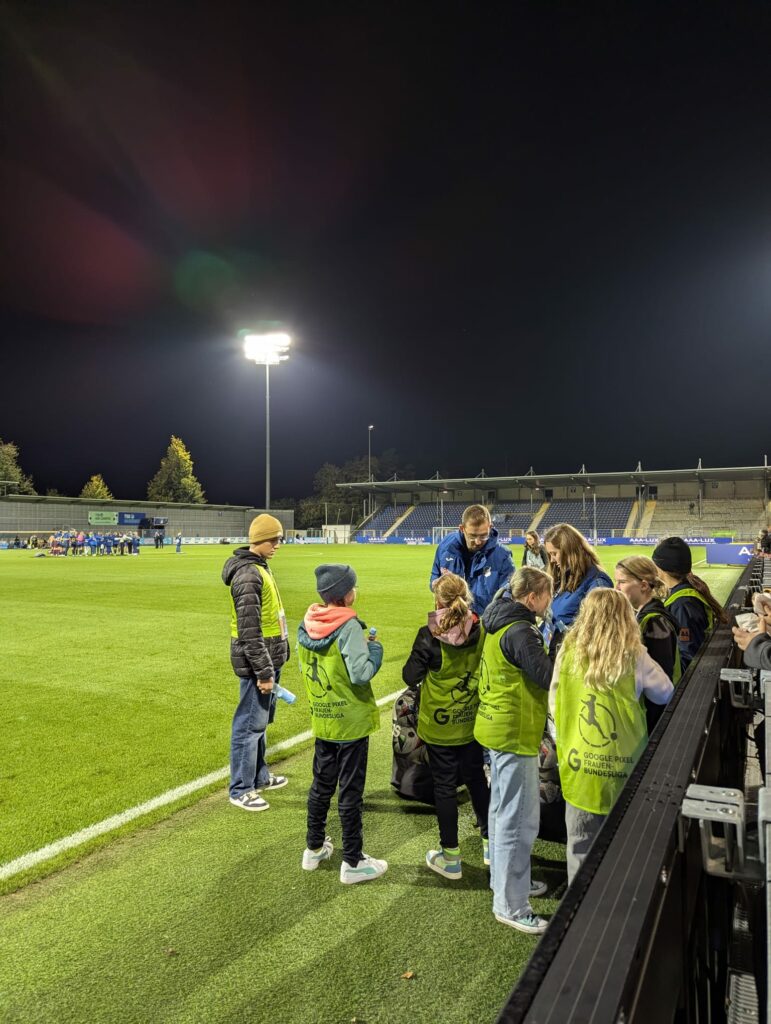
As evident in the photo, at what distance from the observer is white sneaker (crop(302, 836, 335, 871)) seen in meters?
3.40

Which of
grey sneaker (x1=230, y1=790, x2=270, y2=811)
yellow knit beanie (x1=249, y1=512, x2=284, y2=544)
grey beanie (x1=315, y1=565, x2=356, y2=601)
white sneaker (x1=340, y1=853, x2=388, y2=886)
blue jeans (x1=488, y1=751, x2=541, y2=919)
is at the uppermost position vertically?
yellow knit beanie (x1=249, y1=512, x2=284, y2=544)

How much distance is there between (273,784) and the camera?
4586 mm

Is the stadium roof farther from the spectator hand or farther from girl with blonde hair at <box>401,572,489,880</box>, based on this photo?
girl with blonde hair at <box>401,572,489,880</box>

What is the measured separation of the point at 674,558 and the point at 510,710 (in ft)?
6.05

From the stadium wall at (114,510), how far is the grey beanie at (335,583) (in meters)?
58.9

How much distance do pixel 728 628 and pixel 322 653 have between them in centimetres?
314

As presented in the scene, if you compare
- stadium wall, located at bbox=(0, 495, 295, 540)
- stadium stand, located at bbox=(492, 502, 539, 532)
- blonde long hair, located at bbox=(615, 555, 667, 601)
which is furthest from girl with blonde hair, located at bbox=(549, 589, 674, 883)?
stadium stand, located at bbox=(492, 502, 539, 532)

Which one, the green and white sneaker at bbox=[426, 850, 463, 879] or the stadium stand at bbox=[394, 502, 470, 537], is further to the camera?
the stadium stand at bbox=[394, 502, 470, 537]

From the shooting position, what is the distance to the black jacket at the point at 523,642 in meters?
2.91

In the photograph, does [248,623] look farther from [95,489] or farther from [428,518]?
[95,489]

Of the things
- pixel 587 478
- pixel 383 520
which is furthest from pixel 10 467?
pixel 587 478

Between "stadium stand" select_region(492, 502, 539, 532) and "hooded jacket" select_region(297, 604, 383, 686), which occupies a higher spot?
"stadium stand" select_region(492, 502, 539, 532)

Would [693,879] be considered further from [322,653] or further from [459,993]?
[322,653]

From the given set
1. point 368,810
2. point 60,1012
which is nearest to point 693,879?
point 60,1012
